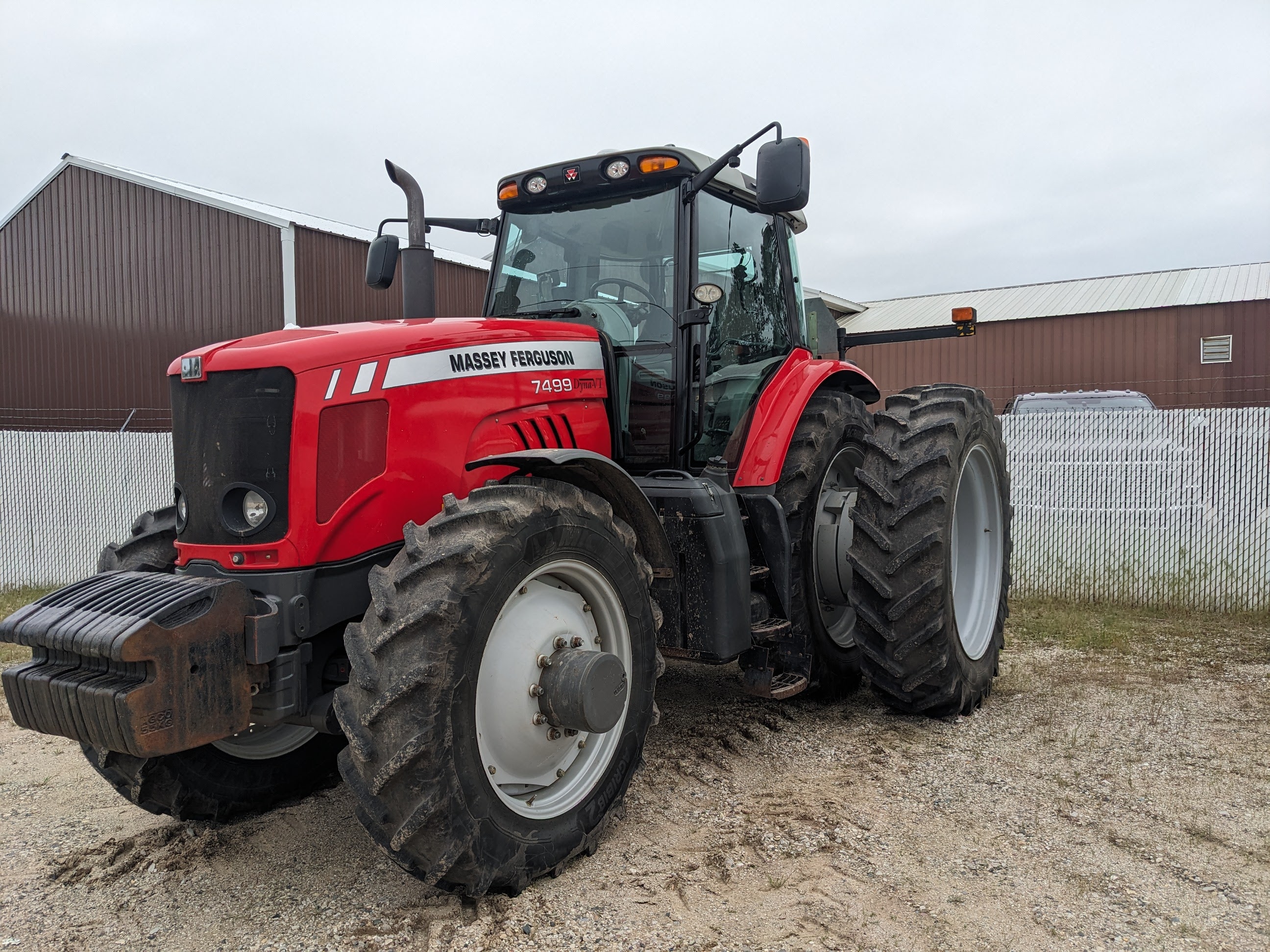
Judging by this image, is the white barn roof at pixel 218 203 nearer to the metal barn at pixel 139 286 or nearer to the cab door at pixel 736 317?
the metal barn at pixel 139 286

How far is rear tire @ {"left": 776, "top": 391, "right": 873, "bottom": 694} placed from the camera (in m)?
4.32

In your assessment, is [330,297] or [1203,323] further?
[1203,323]

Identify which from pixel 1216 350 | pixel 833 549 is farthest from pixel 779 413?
pixel 1216 350

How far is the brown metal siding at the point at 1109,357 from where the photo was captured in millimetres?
19438

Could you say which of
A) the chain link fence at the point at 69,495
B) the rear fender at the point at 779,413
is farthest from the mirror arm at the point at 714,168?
the chain link fence at the point at 69,495

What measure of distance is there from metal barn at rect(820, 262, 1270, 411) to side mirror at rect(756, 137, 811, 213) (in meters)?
15.9

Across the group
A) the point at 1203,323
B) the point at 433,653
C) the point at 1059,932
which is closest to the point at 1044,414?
the point at 1059,932

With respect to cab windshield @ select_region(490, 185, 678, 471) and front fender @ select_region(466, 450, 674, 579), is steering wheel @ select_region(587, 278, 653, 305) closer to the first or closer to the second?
cab windshield @ select_region(490, 185, 678, 471)

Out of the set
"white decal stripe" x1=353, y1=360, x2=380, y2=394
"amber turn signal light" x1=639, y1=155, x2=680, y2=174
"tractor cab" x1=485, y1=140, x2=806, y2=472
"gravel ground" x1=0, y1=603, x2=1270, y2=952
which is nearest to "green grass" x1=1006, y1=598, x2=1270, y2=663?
"gravel ground" x1=0, y1=603, x2=1270, y2=952

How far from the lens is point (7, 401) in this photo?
15703 millimetres

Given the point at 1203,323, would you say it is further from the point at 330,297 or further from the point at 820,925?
the point at 820,925

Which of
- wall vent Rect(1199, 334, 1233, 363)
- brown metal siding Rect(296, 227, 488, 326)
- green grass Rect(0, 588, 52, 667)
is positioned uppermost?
brown metal siding Rect(296, 227, 488, 326)

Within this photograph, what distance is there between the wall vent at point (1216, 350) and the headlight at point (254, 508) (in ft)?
71.9

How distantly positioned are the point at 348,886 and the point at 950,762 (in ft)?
7.98
